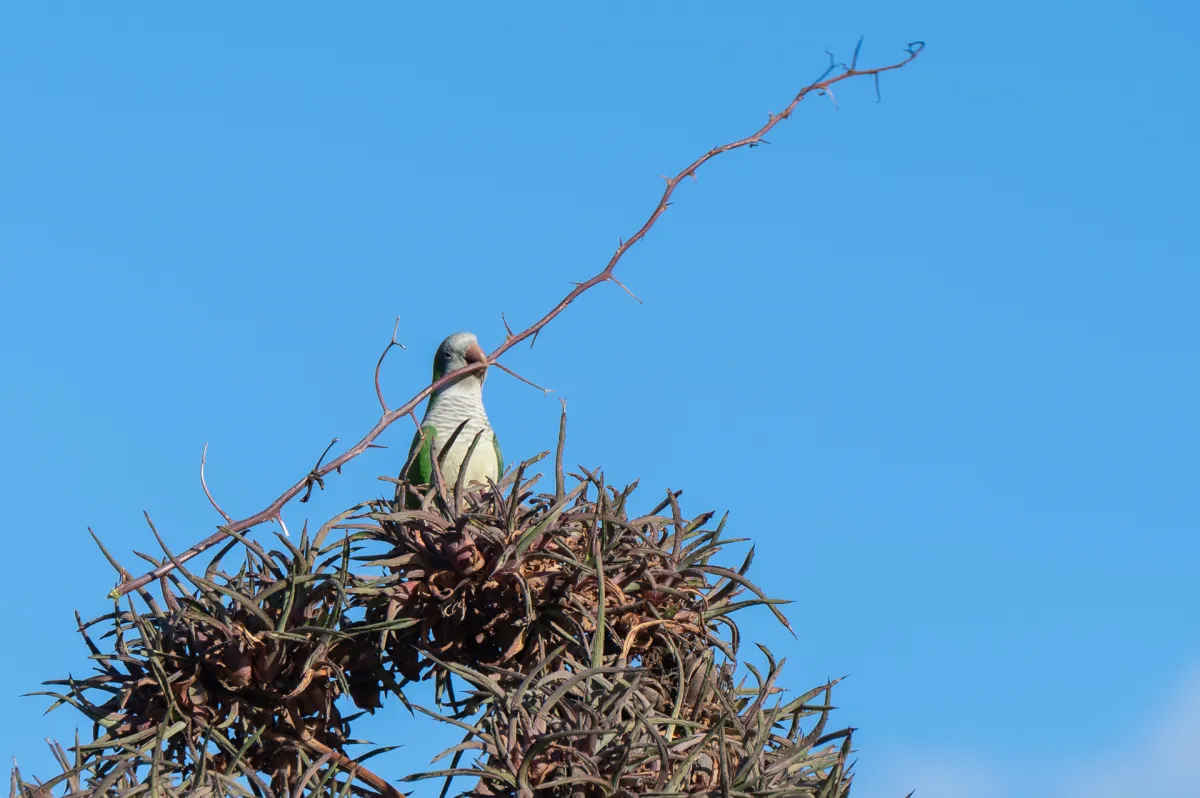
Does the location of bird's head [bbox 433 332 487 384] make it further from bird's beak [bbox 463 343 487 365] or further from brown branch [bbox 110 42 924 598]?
brown branch [bbox 110 42 924 598]

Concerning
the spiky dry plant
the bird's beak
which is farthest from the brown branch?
the bird's beak

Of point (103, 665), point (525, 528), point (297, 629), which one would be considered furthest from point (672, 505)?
point (103, 665)

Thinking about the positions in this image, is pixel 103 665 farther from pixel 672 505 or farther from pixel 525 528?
pixel 672 505

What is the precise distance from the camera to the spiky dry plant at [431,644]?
9.55 feet

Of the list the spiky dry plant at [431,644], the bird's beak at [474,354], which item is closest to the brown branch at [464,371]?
the spiky dry plant at [431,644]

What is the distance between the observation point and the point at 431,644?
3074 mm

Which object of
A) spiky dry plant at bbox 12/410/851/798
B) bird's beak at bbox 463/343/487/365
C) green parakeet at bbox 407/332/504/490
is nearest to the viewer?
spiky dry plant at bbox 12/410/851/798

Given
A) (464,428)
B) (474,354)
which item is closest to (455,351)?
(474,354)

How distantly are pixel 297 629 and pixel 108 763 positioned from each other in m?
0.47

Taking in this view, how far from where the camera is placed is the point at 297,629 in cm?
293

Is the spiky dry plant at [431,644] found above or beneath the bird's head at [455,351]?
beneath

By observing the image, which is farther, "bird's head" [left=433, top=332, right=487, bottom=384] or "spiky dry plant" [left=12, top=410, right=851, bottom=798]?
"bird's head" [left=433, top=332, right=487, bottom=384]

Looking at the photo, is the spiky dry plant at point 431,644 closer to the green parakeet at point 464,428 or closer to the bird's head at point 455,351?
the green parakeet at point 464,428

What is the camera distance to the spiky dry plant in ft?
9.55
